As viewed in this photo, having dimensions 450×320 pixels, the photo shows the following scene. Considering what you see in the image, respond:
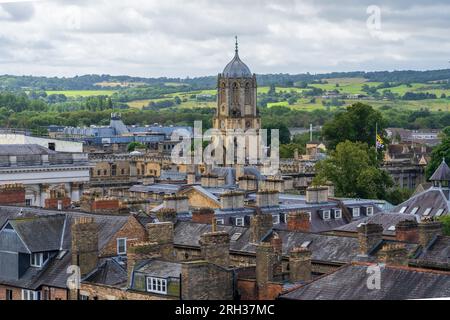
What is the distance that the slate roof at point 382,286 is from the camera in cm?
2138

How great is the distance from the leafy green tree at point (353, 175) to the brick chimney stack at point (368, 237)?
32.2 m

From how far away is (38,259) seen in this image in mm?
27047

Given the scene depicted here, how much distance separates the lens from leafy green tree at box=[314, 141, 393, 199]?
2425 inches

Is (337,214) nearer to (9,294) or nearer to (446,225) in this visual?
(446,225)

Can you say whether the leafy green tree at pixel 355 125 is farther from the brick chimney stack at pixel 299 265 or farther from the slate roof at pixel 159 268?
the slate roof at pixel 159 268

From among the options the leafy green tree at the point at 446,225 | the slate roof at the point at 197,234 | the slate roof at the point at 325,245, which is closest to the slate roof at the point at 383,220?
the leafy green tree at the point at 446,225

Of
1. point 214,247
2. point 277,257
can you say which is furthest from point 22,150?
point 214,247

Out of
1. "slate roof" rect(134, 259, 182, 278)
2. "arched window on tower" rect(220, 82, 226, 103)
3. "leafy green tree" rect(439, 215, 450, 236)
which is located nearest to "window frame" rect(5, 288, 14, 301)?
"slate roof" rect(134, 259, 182, 278)

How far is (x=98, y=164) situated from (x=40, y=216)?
5698 centimetres

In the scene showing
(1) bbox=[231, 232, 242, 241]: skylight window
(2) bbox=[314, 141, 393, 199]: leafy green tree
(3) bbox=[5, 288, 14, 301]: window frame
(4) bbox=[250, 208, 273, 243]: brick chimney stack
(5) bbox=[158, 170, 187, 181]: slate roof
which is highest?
(4) bbox=[250, 208, 273, 243]: brick chimney stack

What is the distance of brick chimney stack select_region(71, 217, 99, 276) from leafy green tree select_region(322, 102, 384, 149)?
2251 inches

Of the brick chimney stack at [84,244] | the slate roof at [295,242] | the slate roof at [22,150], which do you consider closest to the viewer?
the brick chimney stack at [84,244]

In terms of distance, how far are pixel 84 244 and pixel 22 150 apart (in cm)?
2653

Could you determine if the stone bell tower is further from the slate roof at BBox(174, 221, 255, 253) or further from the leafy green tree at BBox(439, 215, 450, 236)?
the slate roof at BBox(174, 221, 255, 253)
